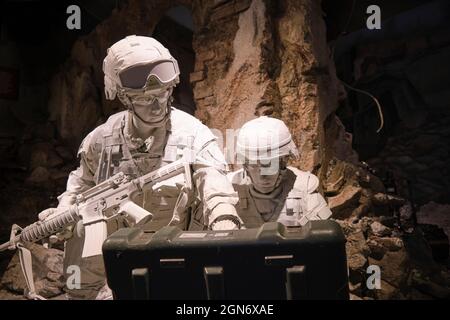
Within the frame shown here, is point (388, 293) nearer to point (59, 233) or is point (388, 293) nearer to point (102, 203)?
point (102, 203)

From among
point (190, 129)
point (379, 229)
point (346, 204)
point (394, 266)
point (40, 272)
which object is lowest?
point (40, 272)

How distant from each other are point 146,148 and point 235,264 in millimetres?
1021

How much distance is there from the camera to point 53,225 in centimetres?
208

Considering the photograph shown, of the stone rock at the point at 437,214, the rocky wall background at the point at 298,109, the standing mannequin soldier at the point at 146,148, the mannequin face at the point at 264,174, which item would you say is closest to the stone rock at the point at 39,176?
the rocky wall background at the point at 298,109

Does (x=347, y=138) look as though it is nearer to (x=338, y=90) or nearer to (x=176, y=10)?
(x=338, y=90)

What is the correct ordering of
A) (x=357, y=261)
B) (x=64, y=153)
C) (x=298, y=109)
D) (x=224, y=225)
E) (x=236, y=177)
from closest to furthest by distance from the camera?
1. (x=224, y=225)
2. (x=236, y=177)
3. (x=357, y=261)
4. (x=298, y=109)
5. (x=64, y=153)

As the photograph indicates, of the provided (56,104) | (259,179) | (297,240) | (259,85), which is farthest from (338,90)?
(56,104)

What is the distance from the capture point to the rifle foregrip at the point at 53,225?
6.78ft

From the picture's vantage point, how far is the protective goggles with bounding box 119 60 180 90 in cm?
200

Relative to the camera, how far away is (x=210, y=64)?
3.36 meters

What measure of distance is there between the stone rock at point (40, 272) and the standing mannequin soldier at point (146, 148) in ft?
2.95

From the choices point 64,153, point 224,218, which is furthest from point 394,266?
point 64,153

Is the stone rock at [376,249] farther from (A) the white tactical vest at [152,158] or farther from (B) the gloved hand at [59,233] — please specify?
(B) the gloved hand at [59,233]

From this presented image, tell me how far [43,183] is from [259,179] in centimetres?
257
